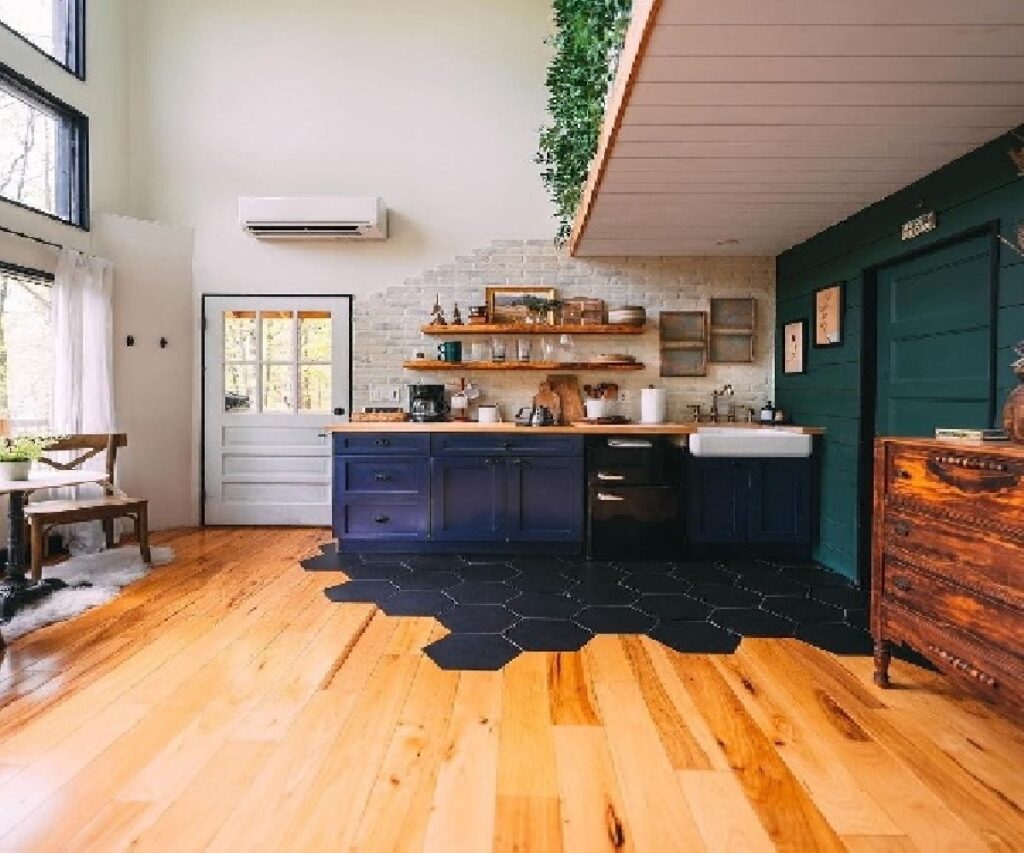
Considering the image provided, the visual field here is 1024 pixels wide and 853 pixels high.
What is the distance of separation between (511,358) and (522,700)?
11.1 ft

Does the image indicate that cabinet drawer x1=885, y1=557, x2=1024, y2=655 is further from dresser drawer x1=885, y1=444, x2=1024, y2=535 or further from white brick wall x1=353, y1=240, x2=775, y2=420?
white brick wall x1=353, y1=240, x2=775, y2=420

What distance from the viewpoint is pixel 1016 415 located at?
2.21 metres

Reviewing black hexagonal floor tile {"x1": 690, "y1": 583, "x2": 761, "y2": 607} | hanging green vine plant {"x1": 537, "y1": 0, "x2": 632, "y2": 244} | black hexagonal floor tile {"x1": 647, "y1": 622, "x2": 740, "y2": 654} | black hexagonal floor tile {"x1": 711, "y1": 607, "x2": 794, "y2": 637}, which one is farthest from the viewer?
black hexagonal floor tile {"x1": 690, "y1": 583, "x2": 761, "y2": 607}

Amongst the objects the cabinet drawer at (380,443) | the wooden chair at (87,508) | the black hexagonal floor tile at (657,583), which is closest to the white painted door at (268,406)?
the cabinet drawer at (380,443)

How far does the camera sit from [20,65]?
14.7 feet

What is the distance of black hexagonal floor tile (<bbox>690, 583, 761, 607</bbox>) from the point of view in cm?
368

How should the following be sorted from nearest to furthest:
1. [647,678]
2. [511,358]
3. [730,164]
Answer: [647,678] < [730,164] < [511,358]

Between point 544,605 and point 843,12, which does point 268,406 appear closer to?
point 544,605

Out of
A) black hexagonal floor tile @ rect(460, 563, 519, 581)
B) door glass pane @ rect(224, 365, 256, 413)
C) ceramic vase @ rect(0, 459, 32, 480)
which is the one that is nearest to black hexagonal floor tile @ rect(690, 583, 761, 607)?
black hexagonal floor tile @ rect(460, 563, 519, 581)

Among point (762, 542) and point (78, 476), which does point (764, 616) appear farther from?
point (78, 476)

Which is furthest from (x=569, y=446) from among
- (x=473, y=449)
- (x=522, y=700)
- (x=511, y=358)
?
(x=522, y=700)

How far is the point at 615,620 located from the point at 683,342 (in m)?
2.83

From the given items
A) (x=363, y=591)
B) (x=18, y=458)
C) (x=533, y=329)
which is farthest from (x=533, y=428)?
(x=18, y=458)

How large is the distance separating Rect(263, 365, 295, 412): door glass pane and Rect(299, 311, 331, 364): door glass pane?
7.5 inches
